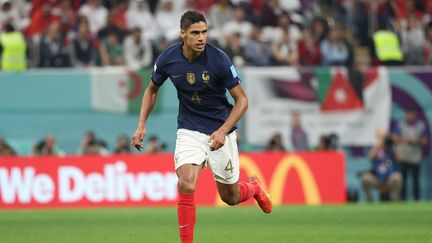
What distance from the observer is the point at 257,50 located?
2384cm

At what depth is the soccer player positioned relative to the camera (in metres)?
10.3

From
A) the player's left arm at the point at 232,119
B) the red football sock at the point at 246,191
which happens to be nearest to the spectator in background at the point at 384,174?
the red football sock at the point at 246,191

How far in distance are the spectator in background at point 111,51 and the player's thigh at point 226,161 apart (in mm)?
12820

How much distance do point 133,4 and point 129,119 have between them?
8.64ft

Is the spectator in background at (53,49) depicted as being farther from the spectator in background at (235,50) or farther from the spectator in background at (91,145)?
the spectator in background at (235,50)

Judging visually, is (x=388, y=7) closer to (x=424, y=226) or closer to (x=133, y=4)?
(x=133, y=4)

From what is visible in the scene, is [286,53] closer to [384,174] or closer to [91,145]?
[384,174]

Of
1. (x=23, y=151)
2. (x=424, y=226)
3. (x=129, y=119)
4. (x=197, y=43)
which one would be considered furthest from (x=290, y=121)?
(x=197, y=43)

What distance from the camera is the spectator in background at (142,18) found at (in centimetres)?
2409

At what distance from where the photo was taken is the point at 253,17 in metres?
24.5

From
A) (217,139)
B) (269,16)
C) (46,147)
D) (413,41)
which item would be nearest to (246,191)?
(217,139)

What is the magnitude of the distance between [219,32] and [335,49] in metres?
2.57

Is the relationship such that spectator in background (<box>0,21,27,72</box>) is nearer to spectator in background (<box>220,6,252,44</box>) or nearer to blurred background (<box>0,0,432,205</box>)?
blurred background (<box>0,0,432,205</box>)

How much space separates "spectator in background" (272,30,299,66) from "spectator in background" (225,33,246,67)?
0.97 metres
